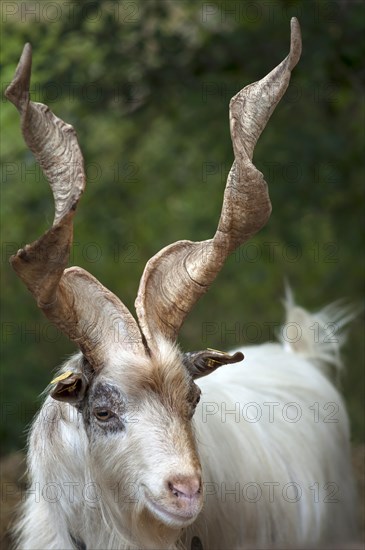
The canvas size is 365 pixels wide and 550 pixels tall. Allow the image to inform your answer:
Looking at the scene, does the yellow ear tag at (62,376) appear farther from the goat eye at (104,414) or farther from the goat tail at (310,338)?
the goat tail at (310,338)

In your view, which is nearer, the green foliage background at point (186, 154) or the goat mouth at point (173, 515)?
the goat mouth at point (173, 515)

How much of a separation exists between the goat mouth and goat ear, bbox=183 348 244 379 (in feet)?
2.53

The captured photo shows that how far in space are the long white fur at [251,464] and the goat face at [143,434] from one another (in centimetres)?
6

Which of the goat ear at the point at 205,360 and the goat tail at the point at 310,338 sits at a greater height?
the goat ear at the point at 205,360

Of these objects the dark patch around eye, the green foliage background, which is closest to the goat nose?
the dark patch around eye

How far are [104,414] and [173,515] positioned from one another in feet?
1.93

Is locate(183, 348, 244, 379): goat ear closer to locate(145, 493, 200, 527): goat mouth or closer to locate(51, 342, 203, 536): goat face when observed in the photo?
locate(51, 342, 203, 536): goat face

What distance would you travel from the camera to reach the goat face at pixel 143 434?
15.3ft

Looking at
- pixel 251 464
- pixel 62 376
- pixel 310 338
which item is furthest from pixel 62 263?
pixel 310 338

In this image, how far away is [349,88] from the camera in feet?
35.9

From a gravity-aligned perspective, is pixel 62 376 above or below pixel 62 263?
below

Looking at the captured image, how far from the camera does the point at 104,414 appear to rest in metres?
4.92

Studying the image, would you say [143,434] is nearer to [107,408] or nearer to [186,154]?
[107,408]

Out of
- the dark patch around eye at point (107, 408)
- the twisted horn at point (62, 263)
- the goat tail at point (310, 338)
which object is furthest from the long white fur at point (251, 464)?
the twisted horn at point (62, 263)
